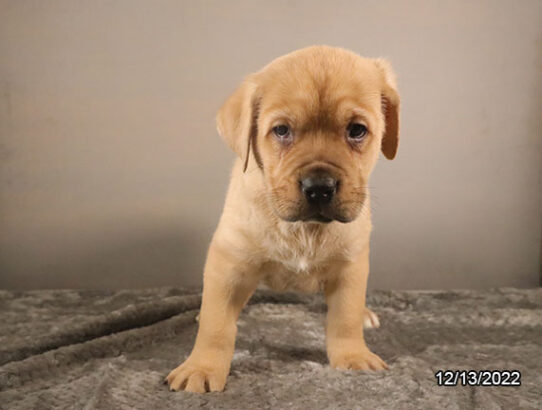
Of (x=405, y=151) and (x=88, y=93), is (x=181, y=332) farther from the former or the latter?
(x=405, y=151)

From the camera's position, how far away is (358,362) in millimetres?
2197

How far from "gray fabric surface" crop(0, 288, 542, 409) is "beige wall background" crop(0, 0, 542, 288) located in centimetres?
38

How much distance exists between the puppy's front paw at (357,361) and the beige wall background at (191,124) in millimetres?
1571

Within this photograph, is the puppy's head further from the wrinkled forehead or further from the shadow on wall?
the shadow on wall

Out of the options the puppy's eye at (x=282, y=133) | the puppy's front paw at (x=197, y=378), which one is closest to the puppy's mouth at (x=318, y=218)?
the puppy's eye at (x=282, y=133)

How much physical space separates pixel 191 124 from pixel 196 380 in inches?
77.3

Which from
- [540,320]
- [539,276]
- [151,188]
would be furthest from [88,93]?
[539,276]

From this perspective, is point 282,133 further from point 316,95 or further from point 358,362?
point 358,362

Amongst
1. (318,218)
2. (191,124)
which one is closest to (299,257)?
(318,218)

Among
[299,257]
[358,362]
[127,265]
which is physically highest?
[299,257]

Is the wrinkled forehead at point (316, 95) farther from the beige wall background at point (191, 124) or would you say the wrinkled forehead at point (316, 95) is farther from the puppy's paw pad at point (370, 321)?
the beige wall background at point (191, 124)

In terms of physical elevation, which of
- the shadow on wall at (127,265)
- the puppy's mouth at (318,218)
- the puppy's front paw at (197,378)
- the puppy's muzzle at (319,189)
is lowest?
the shadow on wall at (127,265)

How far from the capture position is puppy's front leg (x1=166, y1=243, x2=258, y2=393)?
81.5 inches

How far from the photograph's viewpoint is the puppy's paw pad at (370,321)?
286 cm
